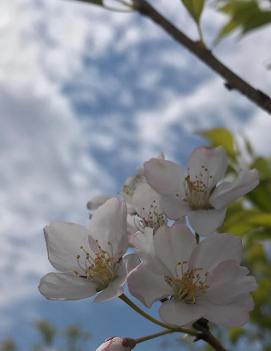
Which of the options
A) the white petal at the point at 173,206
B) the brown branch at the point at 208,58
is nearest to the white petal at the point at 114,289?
the white petal at the point at 173,206

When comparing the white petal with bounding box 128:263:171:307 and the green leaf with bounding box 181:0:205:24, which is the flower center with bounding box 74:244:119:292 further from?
the green leaf with bounding box 181:0:205:24

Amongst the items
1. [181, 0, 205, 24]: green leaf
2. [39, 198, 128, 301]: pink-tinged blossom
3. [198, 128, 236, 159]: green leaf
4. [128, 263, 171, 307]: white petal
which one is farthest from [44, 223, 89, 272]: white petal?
[198, 128, 236, 159]: green leaf

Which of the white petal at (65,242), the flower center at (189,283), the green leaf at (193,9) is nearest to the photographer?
the flower center at (189,283)

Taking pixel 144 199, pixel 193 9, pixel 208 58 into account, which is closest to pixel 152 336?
pixel 144 199

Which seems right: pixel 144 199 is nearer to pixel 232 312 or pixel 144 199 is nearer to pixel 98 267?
pixel 98 267

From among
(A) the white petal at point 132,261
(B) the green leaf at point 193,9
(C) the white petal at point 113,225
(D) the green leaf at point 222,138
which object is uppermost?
(D) the green leaf at point 222,138

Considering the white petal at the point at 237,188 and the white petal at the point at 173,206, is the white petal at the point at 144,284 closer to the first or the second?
the white petal at the point at 173,206
